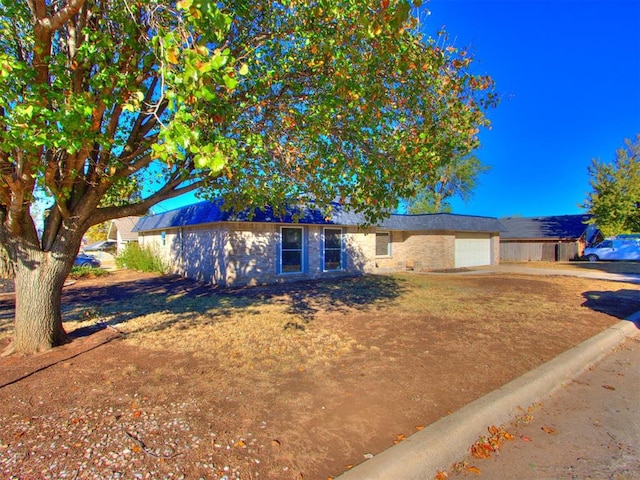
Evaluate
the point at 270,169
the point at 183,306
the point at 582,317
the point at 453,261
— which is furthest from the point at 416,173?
the point at 453,261

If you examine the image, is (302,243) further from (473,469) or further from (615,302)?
(473,469)

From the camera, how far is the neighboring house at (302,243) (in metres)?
13.2

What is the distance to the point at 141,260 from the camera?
20.1 meters

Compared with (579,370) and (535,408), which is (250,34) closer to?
(535,408)

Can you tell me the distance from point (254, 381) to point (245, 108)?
12.8ft

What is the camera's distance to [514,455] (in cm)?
299

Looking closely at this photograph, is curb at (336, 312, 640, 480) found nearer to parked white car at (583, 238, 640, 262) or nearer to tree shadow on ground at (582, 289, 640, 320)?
tree shadow on ground at (582, 289, 640, 320)

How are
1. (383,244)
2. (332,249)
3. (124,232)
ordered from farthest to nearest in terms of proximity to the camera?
(124,232) < (383,244) < (332,249)

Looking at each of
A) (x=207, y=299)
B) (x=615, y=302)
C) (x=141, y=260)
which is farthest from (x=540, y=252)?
(x=141, y=260)

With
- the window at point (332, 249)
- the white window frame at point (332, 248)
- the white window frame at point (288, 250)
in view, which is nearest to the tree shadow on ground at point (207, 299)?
the white window frame at point (288, 250)

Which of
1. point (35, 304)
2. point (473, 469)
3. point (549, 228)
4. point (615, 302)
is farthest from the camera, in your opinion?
Result: point (549, 228)

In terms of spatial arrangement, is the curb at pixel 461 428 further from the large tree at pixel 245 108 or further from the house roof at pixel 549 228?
the house roof at pixel 549 228

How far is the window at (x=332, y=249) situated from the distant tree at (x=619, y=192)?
24.0 meters

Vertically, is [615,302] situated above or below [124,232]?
below
